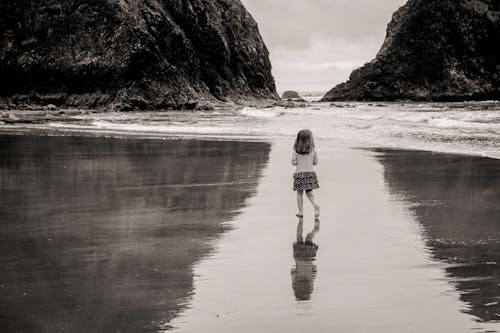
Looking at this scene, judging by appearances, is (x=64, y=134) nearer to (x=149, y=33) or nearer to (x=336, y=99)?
(x=149, y=33)

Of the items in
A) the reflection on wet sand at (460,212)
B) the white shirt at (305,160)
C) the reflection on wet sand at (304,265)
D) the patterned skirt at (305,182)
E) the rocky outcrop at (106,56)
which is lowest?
the reflection on wet sand at (304,265)

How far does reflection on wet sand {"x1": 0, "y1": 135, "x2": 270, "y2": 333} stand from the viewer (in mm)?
4867

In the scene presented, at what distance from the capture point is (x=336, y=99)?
80312 millimetres

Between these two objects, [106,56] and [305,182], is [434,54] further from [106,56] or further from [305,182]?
[305,182]

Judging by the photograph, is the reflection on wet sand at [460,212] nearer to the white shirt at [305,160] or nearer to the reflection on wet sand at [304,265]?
the reflection on wet sand at [304,265]

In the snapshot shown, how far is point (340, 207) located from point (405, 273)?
3.33 m

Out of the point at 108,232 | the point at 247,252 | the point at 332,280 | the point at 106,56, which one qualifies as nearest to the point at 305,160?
the point at 247,252

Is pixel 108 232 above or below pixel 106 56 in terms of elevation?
below

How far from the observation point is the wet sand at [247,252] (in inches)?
186

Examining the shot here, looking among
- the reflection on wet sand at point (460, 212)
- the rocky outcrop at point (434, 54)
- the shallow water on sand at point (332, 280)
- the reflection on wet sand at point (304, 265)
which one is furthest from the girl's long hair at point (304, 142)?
the rocky outcrop at point (434, 54)

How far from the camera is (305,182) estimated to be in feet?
28.6

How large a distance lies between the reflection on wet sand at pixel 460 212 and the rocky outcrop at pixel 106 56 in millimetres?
37799

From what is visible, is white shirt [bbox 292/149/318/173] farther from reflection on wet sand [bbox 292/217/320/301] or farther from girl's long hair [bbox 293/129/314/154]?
reflection on wet sand [bbox 292/217/320/301]

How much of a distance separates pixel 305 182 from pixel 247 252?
2.40 meters
